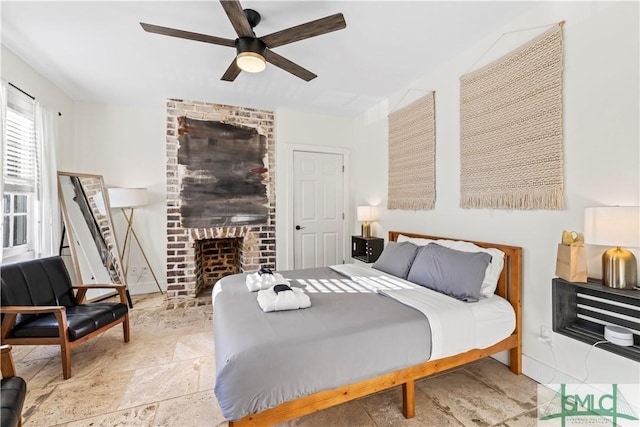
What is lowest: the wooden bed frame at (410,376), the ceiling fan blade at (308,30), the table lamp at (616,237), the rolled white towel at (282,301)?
the wooden bed frame at (410,376)

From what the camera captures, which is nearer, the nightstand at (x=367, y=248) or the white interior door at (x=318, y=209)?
the nightstand at (x=367, y=248)

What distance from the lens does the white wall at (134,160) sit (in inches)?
156

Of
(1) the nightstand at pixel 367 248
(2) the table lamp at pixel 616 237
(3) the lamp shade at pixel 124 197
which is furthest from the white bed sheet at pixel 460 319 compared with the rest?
(3) the lamp shade at pixel 124 197

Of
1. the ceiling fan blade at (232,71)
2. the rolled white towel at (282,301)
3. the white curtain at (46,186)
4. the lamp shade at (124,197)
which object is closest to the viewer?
the rolled white towel at (282,301)

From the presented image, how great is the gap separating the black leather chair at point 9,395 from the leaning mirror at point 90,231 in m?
2.43

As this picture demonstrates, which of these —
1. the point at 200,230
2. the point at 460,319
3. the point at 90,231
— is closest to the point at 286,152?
the point at 200,230

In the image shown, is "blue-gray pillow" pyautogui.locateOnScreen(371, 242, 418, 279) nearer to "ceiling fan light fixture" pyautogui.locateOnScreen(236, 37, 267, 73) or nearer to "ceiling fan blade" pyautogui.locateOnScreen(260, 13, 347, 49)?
"ceiling fan blade" pyautogui.locateOnScreen(260, 13, 347, 49)

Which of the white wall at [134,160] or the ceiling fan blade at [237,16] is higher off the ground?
the ceiling fan blade at [237,16]

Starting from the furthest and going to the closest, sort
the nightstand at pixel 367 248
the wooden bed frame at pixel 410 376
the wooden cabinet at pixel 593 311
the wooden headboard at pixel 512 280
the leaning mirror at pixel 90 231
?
the nightstand at pixel 367 248 < the leaning mirror at pixel 90 231 < the wooden headboard at pixel 512 280 < the wooden cabinet at pixel 593 311 < the wooden bed frame at pixel 410 376

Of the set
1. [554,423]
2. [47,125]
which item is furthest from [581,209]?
[47,125]

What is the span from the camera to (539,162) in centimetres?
210

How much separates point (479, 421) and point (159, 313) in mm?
3387

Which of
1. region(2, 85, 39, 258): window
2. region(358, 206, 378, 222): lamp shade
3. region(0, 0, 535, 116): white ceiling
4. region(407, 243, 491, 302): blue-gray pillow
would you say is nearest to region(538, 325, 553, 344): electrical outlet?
region(407, 243, 491, 302): blue-gray pillow

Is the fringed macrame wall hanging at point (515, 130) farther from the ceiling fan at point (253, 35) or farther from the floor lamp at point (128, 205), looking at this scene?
the floor lamp at point (128, 205)
